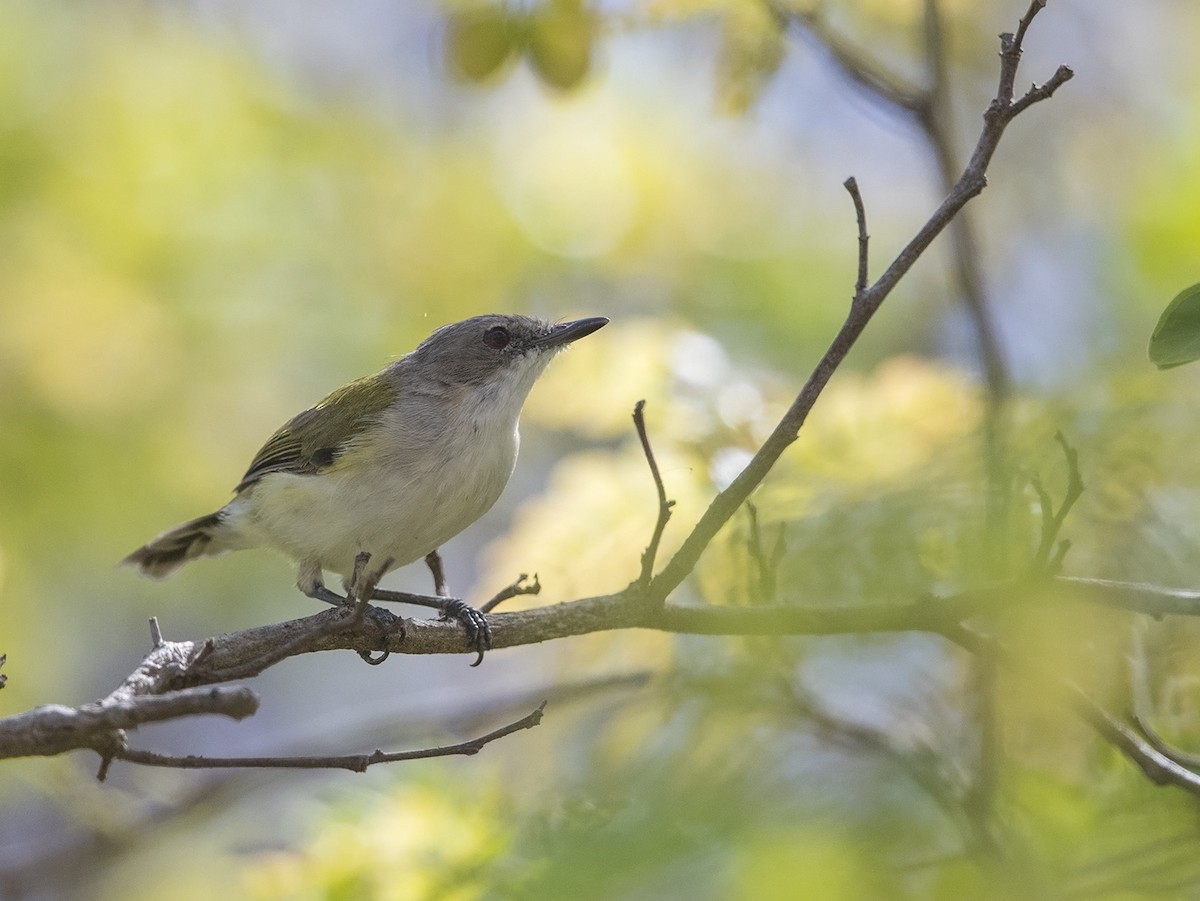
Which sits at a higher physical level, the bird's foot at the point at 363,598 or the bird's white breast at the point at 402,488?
the bird's white breast at the point at 402,488

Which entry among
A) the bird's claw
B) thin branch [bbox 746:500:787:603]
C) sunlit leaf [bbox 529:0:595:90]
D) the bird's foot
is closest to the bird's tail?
the bird's foot

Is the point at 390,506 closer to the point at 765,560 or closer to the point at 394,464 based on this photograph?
the point at 394,464

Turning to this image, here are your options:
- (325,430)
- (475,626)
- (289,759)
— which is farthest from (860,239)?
(325,430)

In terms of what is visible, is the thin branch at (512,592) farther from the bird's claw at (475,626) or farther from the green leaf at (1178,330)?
the green leaf at (1178,330)

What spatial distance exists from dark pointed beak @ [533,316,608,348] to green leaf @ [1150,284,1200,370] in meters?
2.84

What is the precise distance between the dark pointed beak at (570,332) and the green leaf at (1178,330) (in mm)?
2839

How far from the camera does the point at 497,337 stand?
4.84 meters

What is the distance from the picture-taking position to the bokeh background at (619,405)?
239 centimetres

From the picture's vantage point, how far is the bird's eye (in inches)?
190

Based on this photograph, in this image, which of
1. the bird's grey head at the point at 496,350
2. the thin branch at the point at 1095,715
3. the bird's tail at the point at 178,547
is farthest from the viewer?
the bird's tail at the point at 178,547

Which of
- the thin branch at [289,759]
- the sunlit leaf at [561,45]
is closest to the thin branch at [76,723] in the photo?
the thin branch at [289,759]

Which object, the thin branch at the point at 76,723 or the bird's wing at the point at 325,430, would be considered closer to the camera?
the thin branch at the point at 76,723

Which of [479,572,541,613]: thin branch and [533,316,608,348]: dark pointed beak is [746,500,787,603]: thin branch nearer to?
[479,572,541,613]: thin branch

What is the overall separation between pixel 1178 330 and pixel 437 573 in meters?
2.69
